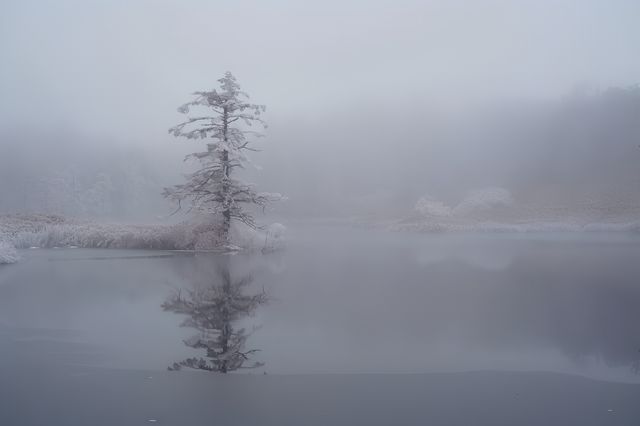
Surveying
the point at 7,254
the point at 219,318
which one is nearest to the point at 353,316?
the point at 219,318

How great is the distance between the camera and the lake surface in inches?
279

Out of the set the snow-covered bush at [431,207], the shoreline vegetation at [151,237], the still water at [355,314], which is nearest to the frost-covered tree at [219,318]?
the still water at [355,314]

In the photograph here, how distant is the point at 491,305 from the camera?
1074 cm

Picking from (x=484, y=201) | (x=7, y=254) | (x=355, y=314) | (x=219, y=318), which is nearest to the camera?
(x=219, y=318)

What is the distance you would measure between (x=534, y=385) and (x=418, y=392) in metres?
1.53

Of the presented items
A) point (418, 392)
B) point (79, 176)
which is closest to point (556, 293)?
point (418, 392)

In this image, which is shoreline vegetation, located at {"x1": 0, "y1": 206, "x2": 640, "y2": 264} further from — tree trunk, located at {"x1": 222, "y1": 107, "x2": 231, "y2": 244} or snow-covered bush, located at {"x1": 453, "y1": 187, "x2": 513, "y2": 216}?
snow-covered bush, located at {"x1": 453, "y1": 187, "x2": 513, "y2": 216}

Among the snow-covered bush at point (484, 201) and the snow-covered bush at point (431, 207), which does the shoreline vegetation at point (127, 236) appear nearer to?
the snow-covered bush at point (484, 201)

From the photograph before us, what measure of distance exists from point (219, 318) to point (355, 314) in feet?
8.74

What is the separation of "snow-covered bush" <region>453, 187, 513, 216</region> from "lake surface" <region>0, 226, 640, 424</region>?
23653 mm

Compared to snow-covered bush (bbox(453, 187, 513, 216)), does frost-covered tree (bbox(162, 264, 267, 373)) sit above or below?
below

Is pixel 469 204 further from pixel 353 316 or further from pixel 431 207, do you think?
pixel 353 316

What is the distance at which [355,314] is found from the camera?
32.5ft

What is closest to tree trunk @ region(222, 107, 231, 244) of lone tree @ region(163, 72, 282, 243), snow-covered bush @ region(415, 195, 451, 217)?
lone tree @ region(163, 72, 282, 243)
